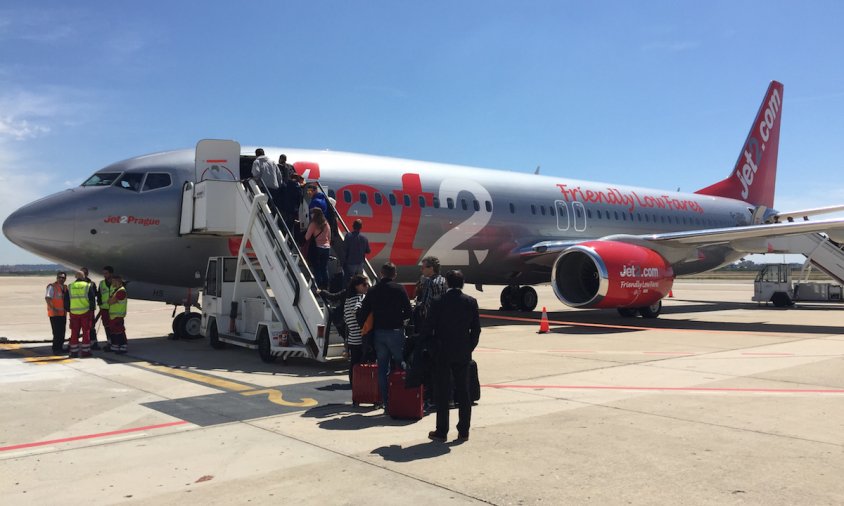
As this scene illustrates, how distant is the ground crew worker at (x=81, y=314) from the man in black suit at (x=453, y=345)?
23.6 feet

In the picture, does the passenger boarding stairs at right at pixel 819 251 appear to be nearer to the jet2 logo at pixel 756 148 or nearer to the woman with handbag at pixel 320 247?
the jet2 logo at pixel 756 148

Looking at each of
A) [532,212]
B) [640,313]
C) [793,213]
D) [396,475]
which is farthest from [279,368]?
[793,213]

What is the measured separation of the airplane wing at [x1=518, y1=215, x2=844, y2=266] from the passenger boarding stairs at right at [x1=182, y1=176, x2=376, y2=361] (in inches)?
306

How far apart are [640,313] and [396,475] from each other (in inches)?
562

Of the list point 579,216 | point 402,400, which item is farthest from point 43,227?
point 579,216

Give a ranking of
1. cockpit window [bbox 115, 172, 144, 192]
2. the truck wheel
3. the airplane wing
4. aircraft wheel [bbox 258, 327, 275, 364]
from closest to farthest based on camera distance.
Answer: aircraft wheel [bbox 258, 327, 275, 364] < cockpit window [bbox 115, 172, 144, 192] < the airplane wing < the truck wheel

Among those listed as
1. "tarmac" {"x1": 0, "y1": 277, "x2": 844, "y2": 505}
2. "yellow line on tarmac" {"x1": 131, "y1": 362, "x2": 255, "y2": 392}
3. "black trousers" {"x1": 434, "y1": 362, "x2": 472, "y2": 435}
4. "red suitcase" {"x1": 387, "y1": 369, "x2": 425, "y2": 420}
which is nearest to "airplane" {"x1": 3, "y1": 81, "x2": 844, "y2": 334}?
"tarmac" {"x1": 0, "y1": 277, "x2": 844, "y2": 505}

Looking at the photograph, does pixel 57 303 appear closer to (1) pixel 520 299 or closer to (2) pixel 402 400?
(2) pixel 402 400

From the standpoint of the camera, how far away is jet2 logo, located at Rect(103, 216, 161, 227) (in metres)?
11.2

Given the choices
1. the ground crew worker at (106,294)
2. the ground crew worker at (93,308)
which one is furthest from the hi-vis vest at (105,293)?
the ground crew worker at (93,308)

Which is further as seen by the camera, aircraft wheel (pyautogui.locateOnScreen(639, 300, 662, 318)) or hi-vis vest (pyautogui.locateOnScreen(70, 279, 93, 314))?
aircraft wheel (pyautogui.locateOnScreen(639, 300, 662, 318))

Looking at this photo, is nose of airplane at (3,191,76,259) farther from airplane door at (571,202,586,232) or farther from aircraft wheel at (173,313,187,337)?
airplane door at (571,202,586,232)

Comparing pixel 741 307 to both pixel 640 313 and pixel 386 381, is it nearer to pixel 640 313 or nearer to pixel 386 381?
pixel 640 313

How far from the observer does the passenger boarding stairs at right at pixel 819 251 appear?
71.3ft
